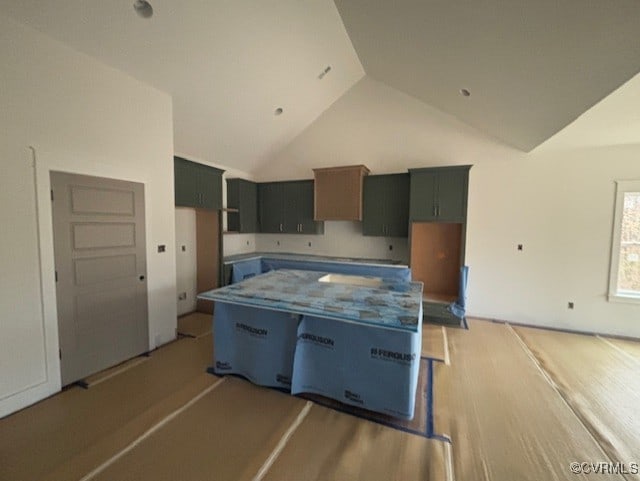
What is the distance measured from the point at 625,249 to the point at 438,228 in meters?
2.42

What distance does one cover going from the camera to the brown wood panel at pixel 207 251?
4480mm

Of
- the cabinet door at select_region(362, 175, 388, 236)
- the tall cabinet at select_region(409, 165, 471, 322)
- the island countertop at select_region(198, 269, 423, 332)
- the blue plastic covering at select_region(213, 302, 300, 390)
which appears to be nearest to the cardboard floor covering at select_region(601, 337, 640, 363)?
the tall cabinet at select_region(409, 165, 471, 322)

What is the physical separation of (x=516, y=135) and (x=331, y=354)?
12.5 ft

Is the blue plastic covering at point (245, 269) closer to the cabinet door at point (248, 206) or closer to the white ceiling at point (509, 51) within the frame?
the cabinet door at point (248, 206)

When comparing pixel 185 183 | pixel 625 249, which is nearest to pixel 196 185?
pixel 185 183

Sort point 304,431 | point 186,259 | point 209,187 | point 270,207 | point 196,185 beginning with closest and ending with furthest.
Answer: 1. point 304,431
2. point 196,185
3. point 209,187
4. point 186,259
5. point 270,207

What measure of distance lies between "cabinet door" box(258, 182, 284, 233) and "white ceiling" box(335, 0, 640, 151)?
2.88m

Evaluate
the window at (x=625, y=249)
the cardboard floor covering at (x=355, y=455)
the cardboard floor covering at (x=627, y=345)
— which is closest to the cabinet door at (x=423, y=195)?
the window at (x=625, y=249)

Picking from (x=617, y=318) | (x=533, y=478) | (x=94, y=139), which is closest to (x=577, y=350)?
(x=617, y=318)

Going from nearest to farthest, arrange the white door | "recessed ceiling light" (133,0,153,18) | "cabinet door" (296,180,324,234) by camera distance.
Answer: "recessed ceiling light" (133,0,153,18), the white door, "cabinet door" (296,180,324,234)

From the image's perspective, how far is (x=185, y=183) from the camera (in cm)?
386

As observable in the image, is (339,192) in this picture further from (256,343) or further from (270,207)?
(256,343)

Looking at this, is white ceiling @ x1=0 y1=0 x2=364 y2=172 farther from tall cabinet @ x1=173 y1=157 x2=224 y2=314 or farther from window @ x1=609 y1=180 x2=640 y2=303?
window @ x1=609 y1=180 x2=640 y2=303

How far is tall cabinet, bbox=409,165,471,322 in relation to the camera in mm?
4066
